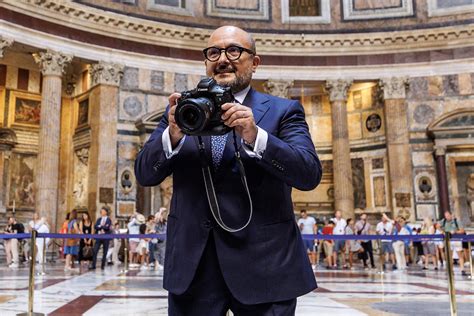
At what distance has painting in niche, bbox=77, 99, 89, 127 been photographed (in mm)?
20766

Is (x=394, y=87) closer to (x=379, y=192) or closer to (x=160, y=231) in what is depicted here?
(x=379, y=192)

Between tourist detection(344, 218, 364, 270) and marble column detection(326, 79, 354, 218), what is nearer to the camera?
tourist detection(344, 218, 364, 270)

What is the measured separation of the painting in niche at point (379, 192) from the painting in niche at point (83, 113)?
1250 cm

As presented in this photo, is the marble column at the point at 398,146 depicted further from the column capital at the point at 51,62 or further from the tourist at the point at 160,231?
the column capital at the point at 51,62

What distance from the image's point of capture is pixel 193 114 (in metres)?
1.70

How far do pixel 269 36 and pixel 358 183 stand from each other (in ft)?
25.1

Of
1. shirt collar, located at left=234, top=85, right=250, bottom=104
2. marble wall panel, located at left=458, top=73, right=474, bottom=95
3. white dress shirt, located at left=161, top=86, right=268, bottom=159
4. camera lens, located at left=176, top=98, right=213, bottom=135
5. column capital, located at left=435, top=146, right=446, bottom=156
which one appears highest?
marble wall panel, located at left=458, top=73, right=474, bottom=95

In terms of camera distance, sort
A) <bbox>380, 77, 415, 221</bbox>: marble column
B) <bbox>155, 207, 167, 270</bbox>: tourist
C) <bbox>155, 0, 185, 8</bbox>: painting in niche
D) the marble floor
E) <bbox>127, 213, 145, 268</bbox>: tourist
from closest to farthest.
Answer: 1. the marble floor
2. <bbox>155, 207, 167, 270</bbox>: tourist
3. <bbox>127, 213, 145, 268</bbox>: tourist
4. <bbox>380, 77, 415, 221</bbox>: marble column
5. <bbox>155, 0, 185, 8</bbox>: painting in niche

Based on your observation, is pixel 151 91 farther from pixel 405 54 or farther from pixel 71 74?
pixel 405 54

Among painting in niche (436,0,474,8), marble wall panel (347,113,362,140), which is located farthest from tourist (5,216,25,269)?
painting in niche (436,0,474,8)

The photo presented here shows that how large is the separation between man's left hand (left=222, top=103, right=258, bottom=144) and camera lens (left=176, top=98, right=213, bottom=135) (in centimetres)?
6

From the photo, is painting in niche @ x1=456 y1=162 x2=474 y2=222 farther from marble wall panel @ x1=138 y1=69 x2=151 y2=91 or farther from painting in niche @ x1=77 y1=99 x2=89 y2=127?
painting in niche @ x1=77 y1=99 x2=89 y2=127

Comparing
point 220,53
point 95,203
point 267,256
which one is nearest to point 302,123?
point 220,53

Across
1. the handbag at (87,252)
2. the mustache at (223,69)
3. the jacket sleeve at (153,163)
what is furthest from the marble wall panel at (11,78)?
the mustache at (223,69)
